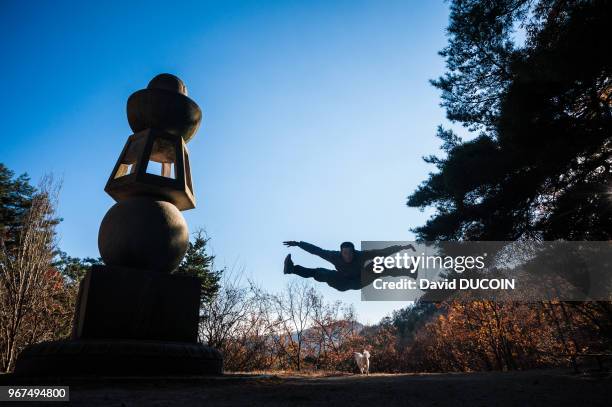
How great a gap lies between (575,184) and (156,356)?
24.6ft

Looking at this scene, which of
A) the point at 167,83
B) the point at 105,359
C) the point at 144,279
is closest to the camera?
the point at 105,359

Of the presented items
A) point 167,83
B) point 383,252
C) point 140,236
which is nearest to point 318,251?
point 383,252

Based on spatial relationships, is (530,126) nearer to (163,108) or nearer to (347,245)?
(347,245)

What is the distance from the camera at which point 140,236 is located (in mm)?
4531

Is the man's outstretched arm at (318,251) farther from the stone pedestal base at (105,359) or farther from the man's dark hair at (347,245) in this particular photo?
the stone pedestal base at (105,359)

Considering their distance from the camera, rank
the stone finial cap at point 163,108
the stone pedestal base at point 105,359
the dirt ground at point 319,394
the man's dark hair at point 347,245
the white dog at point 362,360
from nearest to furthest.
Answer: the dirt ground at point 319,394 < the stone pedestal base at point 105,359 < the stone finial cap at point 163,108 < the man's dark hair at point 347,245 < the white dog at point 362,360

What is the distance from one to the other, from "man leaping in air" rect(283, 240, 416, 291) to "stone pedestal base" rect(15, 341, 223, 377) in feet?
9.21

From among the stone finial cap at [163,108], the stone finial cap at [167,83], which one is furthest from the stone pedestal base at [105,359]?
the stone finial cap at [167,83]

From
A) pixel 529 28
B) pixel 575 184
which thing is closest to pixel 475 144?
pixel 575 184

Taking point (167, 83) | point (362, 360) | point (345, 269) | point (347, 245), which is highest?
point (167, 83)

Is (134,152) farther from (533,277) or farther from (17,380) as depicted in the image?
(533,277)

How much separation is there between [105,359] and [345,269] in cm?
402

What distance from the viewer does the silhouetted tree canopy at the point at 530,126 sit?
5234mm

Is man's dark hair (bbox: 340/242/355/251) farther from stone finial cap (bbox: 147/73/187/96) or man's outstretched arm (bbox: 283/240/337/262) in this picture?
stone finial cap (bbox: 147/73/187/96)
